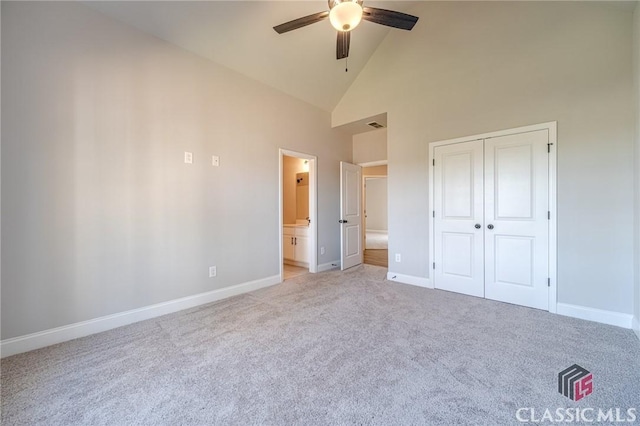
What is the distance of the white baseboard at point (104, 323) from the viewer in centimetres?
216

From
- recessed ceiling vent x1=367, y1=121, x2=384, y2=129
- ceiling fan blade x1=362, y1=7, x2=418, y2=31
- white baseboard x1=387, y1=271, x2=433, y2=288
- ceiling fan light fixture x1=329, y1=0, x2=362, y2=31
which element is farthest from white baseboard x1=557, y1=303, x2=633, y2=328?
recessed ceiling vent x1=367, y1=121, x2=384, y2=129

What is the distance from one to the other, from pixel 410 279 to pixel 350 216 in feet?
5.65

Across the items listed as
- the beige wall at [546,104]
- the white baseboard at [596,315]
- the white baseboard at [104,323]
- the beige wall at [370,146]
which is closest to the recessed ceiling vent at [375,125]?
the beige wall at [370,146]

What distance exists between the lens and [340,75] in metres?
4.36

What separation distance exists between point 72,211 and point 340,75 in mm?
3927

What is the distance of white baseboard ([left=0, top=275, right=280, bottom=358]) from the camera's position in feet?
7.08

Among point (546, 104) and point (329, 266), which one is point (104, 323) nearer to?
point (329, 266)

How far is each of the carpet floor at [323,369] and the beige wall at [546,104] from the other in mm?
875

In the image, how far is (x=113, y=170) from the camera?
8.49 ft

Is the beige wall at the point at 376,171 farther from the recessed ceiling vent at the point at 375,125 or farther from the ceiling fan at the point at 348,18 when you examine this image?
the ceiling fan at the point at 348,18

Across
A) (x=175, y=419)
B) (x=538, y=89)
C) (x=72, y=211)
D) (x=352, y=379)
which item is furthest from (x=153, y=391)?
(x=538, y=89)

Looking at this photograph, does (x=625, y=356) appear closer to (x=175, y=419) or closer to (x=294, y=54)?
(x=175, y=419)

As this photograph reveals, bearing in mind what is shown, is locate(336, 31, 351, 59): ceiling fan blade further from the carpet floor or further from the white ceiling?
the carpet floor

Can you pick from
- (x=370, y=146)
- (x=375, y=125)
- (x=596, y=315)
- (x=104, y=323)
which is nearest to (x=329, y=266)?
(x=370, y=146)
